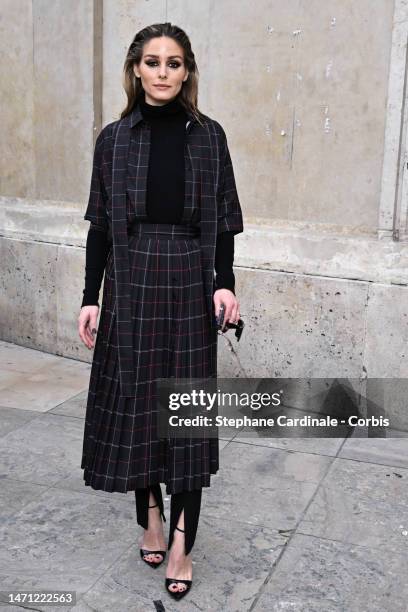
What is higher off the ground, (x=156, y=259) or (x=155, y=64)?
(x=155, y=64)

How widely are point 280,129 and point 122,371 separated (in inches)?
106

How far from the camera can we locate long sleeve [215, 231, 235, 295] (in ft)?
9.60

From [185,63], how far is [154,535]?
185 cm

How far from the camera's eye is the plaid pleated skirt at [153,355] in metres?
2.81

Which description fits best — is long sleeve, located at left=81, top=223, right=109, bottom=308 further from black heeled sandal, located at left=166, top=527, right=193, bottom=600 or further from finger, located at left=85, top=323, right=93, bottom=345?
black heeled sandal, located at left=166, top=527, right=193, bottom=600

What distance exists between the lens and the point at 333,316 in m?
4.82

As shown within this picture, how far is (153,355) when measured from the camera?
2.83 meters

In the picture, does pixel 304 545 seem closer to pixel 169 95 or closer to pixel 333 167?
pixel 169 95

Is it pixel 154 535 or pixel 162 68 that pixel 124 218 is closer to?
pixel 162 68

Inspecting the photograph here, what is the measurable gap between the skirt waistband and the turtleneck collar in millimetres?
396

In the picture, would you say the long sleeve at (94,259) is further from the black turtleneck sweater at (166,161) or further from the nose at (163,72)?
the nose at (163,72)

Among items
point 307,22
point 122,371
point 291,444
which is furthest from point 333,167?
point 122,371

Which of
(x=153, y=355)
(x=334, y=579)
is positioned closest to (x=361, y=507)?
(x=334, y=579)

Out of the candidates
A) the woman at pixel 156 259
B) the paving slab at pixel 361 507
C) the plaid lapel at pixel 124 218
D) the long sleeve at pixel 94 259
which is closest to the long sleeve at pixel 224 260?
the woman at pixel 156 259
